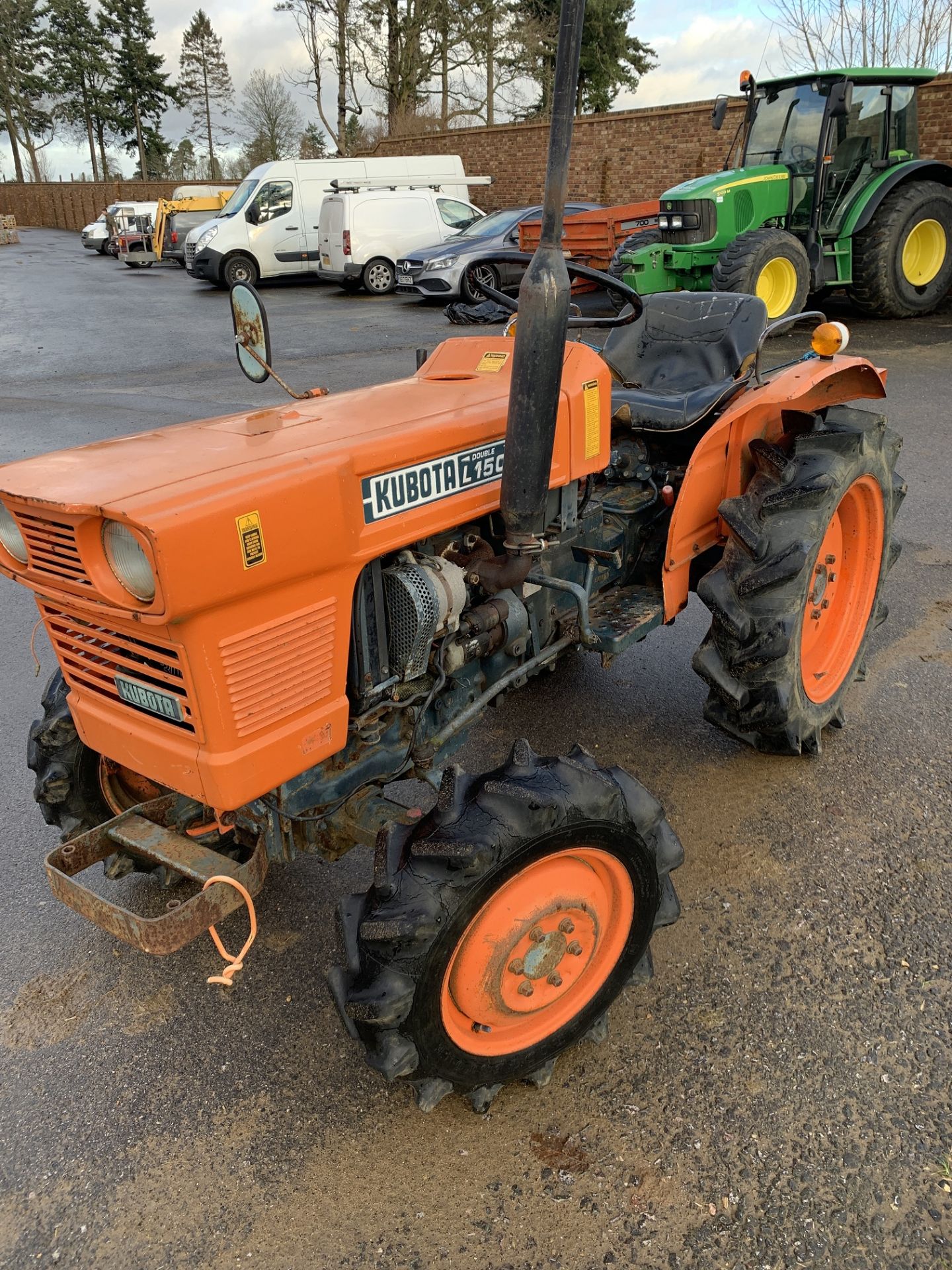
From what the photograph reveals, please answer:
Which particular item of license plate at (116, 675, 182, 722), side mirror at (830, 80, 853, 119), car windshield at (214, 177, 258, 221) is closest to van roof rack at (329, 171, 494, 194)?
car windshield at (214, 177, 258, 221)

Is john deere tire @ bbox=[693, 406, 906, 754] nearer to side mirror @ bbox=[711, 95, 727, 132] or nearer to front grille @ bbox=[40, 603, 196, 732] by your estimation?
front grille @ bbox=[40, 603, 196, 732]

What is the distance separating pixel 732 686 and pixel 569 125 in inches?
64.6

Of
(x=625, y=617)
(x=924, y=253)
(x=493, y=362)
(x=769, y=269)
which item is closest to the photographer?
(x=493, y=362)

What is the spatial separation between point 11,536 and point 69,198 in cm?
4534

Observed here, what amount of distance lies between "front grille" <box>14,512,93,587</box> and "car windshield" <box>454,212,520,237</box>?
41.3 ft

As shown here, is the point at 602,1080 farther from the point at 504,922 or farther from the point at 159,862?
the point at 159,862

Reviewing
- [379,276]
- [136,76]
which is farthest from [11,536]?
[136,76]

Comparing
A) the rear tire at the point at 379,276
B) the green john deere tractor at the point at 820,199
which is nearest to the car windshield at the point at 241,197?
the rear tire at the point at 379,276

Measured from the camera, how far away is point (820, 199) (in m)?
8.95

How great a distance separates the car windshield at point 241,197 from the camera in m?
16.2

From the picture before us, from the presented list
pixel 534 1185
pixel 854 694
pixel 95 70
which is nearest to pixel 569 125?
pixel 534 1185

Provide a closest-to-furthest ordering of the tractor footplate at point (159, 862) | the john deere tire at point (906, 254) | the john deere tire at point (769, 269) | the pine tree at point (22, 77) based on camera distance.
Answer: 1. the tractor footplate at point (159, 862)
2. the john deere tire at point (769, 269)
3. the john deere tire at point (906, 254)
4. the pine tree at point (22, 77)

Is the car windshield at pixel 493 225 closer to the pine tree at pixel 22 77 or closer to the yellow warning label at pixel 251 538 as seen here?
the yellow warning label at pixel 251 538

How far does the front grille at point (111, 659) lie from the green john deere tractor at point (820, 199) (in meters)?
8.03
